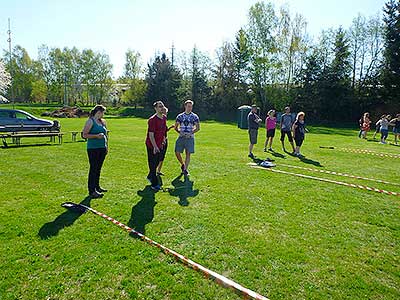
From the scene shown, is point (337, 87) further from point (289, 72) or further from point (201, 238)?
point (201, 238)

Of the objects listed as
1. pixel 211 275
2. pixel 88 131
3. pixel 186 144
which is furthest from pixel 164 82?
pixel 211 275

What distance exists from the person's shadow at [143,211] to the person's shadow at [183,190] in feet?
1.59

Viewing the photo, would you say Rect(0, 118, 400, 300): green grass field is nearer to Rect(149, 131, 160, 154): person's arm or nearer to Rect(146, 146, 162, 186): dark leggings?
Rect(146, 146, 162, 186): dark leggings

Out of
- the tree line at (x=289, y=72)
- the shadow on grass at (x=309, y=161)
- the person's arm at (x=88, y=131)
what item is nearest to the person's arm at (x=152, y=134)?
the person's arm at (x=88, y=131)

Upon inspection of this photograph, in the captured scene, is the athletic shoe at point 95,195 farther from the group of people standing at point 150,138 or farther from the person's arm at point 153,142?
the person's arm at point 153,142

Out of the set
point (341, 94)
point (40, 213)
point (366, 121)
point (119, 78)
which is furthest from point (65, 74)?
point (40, 213)

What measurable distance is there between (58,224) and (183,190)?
265 cm

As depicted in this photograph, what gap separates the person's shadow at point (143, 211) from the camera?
14.5 ft

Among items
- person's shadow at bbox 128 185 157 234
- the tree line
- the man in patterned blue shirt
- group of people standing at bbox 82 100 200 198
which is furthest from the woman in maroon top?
the tree line

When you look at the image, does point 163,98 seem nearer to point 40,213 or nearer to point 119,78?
point 119,78

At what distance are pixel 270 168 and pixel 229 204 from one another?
12.1 ft

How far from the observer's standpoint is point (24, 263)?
334 centimetres

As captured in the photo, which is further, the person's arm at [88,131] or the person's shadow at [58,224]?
the person's arm at [88,131]

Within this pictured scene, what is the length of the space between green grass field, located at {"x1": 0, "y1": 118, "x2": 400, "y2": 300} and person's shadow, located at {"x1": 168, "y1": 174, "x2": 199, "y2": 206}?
0.07 ft
